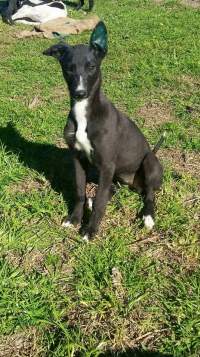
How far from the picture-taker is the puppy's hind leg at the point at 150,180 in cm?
460

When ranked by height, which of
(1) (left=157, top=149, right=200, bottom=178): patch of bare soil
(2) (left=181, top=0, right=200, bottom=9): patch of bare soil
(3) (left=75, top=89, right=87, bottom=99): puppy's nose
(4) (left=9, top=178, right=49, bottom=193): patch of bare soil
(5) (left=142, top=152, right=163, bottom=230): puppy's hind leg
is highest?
(3) (left=75, top=89, right=87, bottom=99): puppy's nose

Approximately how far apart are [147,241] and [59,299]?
1052 millimetres

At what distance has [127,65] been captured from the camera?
8.70 m

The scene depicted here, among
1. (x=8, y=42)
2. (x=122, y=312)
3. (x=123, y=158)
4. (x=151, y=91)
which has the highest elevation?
(x=123, y=158)

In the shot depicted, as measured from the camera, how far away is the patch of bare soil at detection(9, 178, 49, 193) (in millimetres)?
5105

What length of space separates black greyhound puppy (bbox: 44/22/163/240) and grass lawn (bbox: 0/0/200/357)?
187 millimetres

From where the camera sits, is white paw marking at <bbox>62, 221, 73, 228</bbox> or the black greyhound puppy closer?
the black greyhound puppy

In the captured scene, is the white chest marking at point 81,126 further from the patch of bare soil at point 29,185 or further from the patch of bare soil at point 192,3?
the patch of bare soil at point 192,3

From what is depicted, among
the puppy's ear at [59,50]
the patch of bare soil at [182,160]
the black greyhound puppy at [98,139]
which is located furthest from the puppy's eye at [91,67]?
the patch of bare soil at [182,160]

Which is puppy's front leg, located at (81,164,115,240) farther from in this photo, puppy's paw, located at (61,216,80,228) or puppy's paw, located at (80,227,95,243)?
puppy's paw, located at (61,216,80,228)

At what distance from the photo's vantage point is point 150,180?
4668 mm

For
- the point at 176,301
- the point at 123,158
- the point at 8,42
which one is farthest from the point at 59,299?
the point at 8,42

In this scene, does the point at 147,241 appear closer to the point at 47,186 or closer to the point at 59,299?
the point at 59,299

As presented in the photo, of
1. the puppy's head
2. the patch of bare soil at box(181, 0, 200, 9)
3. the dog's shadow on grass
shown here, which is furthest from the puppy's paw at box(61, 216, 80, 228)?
the patch of bare soil at box(181, 0, 200, 9)
